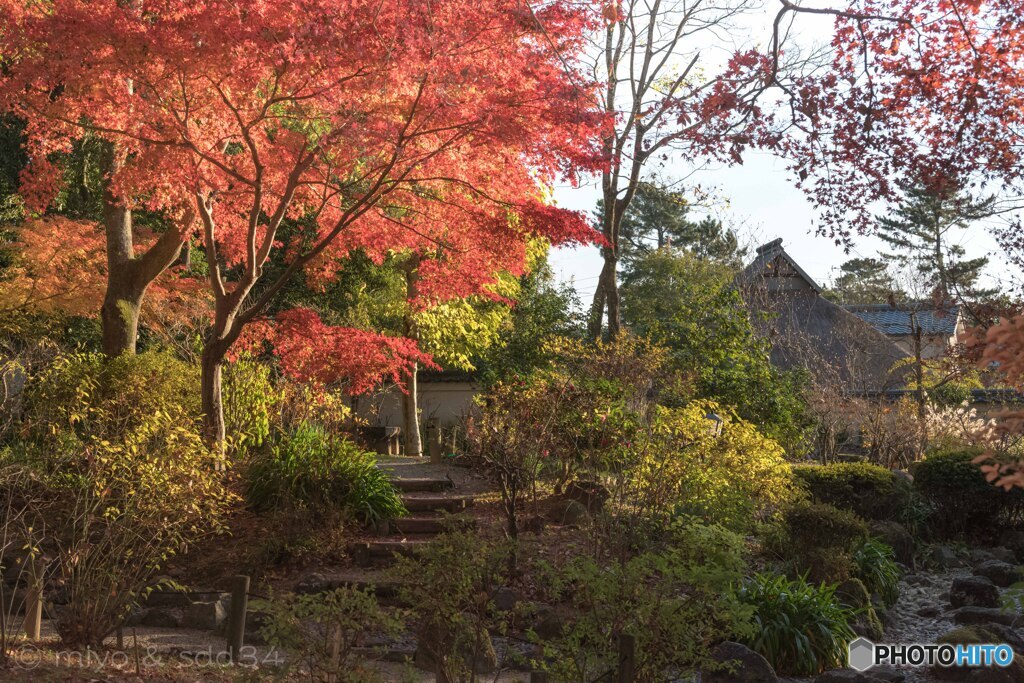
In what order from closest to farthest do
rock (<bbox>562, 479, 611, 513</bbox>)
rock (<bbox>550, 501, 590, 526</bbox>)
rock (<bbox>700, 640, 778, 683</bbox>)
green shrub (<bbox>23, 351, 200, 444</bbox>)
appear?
rock (<bbox>700, 640, 778, 683</bbox>) < rock (<bbox>550, 501, 590, 526</bbox>) < rock (<bbox>562, 479, 611, 513</bbox>) < green shrub (<bbox>23, 351, 200, 444</bbox>)

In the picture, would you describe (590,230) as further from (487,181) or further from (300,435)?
(300,435)

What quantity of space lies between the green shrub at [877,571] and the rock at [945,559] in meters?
1.51

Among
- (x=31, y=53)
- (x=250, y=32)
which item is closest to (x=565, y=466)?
(x=250, y=32)

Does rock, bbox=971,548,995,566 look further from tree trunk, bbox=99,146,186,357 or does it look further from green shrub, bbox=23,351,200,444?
tree trunk, bbox=99,146,186,357

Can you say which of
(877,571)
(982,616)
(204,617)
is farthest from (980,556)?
(204,617)

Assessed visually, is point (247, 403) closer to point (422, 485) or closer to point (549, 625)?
point (422, 485)

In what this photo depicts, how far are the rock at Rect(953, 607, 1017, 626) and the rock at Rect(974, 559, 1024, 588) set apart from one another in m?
1.41

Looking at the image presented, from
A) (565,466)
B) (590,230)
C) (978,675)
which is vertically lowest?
(978,675)

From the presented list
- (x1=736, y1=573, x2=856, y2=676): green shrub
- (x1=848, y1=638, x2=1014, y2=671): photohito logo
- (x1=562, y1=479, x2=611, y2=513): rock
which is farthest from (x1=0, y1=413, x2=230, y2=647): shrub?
(x1=848, y1=638, x2=1014, y2=671): photohito logo

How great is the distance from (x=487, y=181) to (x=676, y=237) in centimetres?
2752

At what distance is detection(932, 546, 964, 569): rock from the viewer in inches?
405

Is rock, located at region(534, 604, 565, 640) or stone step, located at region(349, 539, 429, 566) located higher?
stone step, located at region(349, 539, 429, 566)

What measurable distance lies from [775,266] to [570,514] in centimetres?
1854

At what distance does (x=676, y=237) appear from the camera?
117 feet
